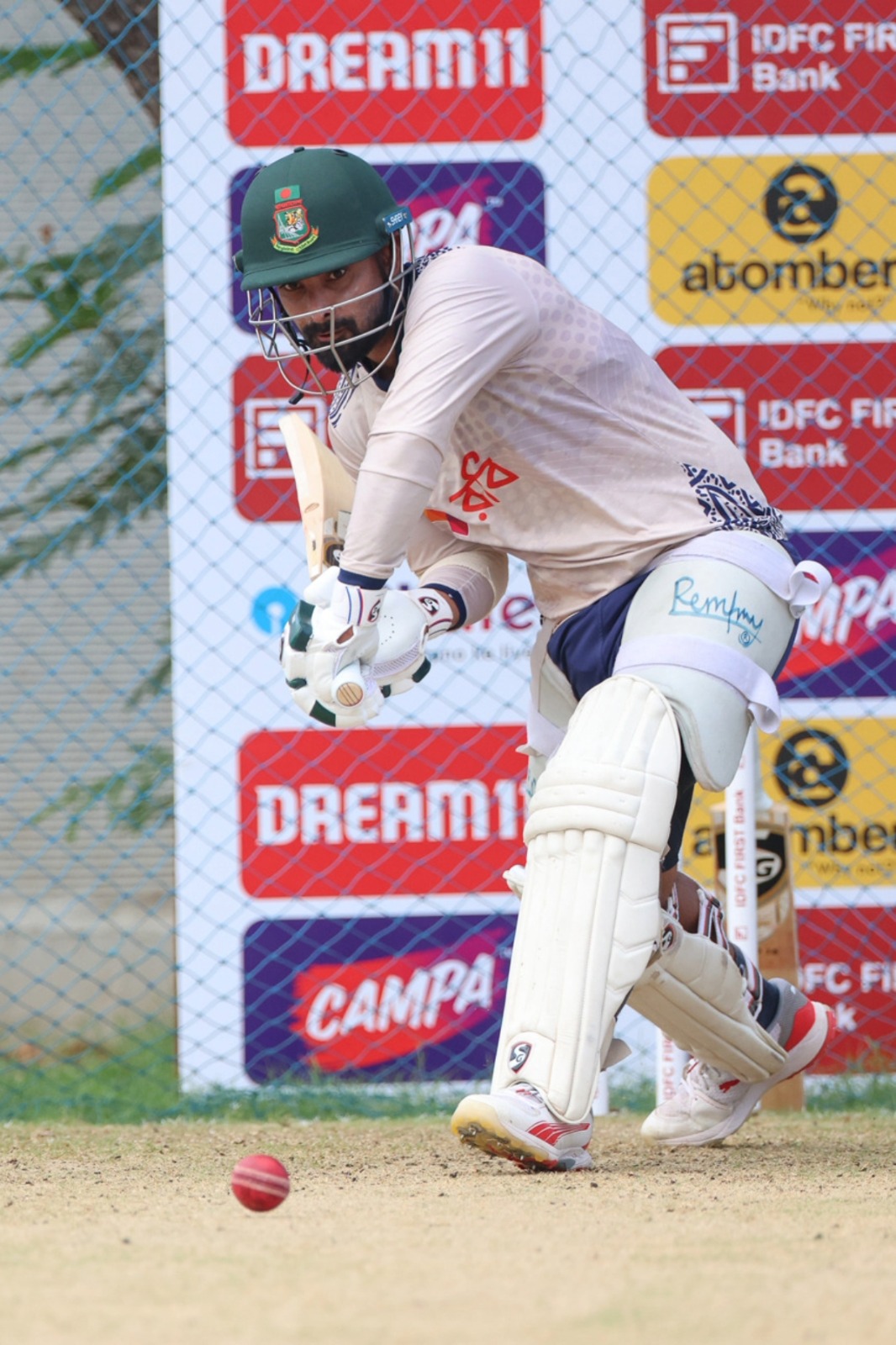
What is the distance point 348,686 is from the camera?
2.16 meters

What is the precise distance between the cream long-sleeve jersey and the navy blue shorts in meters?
0.02

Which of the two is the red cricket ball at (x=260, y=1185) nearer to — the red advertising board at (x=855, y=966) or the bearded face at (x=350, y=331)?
the bearded face at (x=350, y=331)

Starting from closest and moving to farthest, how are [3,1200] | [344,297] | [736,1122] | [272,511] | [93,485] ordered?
[3,1200]
[344,297]
[736,1122]
[272,511]
[93,485]

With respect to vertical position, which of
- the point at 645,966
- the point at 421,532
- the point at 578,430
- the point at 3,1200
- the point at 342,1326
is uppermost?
the point at 578,430

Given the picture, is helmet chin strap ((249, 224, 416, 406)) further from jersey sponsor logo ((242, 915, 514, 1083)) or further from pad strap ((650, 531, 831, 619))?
jersey sponsor logo ((242, 915, 514, 1083))

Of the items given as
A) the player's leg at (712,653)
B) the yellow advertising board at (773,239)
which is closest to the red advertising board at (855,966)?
the player's leg at (712,653)

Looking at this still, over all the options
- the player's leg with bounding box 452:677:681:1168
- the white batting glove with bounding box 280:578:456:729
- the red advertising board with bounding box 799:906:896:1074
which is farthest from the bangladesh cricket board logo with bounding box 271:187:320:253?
the red advertising board with bounding box 799:906:896:1074

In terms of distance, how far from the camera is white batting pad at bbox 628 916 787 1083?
7.91 feet

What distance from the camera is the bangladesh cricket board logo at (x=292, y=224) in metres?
2.22

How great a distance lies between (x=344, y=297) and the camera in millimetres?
2270

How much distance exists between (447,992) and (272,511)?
3.58ft

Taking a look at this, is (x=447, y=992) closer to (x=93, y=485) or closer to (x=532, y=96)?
(x=93, y=485)

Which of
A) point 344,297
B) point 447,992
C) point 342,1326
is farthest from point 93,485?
point 342,1326

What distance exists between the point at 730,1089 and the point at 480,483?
3.34 ft
